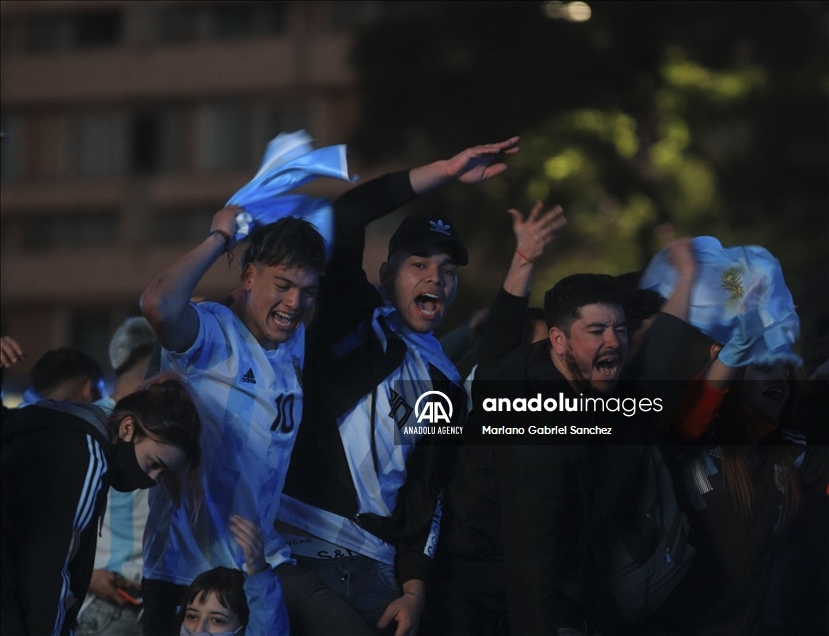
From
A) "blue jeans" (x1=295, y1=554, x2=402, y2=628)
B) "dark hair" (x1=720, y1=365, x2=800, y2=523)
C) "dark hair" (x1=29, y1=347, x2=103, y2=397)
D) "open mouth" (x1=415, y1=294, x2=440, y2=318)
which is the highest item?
"open mouth" (x1=415, y1=294, x2=440, y2=318)

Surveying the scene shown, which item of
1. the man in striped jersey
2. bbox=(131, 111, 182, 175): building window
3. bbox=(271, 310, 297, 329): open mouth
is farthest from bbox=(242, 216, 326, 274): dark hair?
bbox=(131, 111, 182, 175): building window

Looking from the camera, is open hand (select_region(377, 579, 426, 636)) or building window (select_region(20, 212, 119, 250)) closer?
open hand (select_region(377, 579, 426, 636))

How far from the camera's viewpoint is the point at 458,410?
138 inches

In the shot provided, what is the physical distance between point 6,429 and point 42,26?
4.67 feet

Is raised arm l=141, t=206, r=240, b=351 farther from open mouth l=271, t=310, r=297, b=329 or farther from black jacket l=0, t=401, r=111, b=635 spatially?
black jacket l=0, t=401, r=111, b=635

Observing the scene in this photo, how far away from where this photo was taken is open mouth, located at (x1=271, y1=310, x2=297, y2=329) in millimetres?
3453

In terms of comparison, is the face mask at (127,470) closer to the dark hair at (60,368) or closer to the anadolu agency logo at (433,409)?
the dark hair at (60,368)

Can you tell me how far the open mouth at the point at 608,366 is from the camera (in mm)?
3430

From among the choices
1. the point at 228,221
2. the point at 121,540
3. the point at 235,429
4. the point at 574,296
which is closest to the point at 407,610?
the point at 235,429

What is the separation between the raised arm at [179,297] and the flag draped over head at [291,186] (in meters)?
0.12

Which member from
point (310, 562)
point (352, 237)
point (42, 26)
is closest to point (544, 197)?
point (352, 237)

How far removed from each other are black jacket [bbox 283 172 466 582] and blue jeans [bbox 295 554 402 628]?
7cm

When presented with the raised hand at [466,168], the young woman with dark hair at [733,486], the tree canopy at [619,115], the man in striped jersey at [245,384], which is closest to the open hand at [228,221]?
the man in striped jersey at [245,384]

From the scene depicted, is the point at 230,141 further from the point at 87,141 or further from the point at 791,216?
the point at 791,216
